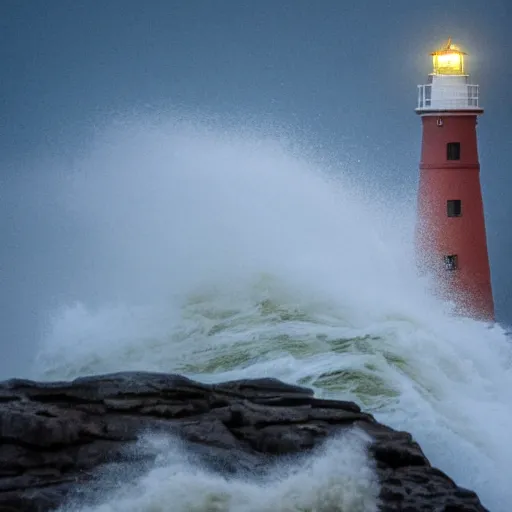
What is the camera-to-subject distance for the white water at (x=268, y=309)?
5789 millimetres

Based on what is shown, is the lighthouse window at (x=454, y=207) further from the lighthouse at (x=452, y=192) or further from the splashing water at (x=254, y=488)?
the splashing water at (x=254, y=488)

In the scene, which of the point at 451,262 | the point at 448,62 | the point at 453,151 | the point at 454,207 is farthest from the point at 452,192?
the point at 448,62

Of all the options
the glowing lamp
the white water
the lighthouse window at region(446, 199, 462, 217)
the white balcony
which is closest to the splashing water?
the white water

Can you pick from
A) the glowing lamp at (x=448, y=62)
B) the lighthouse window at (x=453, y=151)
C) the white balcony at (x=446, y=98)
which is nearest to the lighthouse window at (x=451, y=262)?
the lighthouse window at (x=453, y=151)

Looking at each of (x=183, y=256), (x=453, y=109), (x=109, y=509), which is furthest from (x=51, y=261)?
(x=109, y=509)

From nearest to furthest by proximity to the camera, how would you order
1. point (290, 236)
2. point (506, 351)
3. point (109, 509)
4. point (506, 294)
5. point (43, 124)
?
point (109, 509)
point (506, 351)
point (290, 236)
point (506, 294)
point (43, 124)

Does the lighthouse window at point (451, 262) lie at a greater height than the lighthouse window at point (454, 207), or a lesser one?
lesser

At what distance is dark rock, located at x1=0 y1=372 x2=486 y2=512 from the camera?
4.98 m

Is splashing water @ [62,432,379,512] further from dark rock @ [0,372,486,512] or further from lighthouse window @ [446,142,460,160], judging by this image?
lighthouse window @ [446,142,460,160]

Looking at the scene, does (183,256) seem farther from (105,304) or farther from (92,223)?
(92,223)

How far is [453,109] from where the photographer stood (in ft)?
33.7

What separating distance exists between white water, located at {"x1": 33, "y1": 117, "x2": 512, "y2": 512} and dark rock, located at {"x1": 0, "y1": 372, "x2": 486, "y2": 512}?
12 centimetres

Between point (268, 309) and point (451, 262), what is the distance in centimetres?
275

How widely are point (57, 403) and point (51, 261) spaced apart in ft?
18.7
